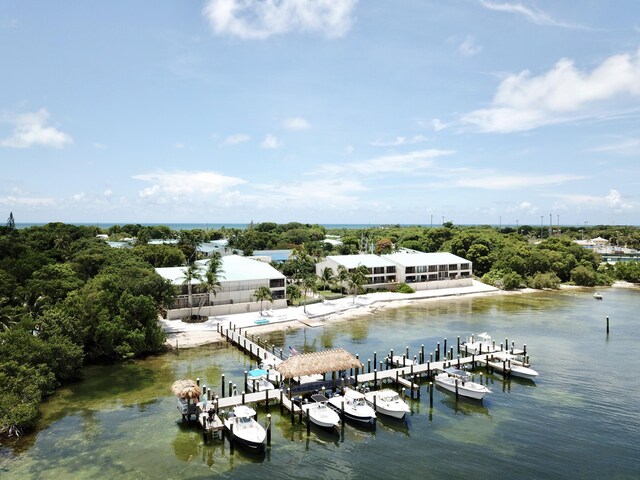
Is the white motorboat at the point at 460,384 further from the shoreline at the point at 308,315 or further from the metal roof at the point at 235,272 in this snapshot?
the metal roof at the point at 235,272

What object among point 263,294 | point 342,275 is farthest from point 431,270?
point 263,294

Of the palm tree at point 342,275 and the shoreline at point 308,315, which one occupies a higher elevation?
the palm tree at point 342,275

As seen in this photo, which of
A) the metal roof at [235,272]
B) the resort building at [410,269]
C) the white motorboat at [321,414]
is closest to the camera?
the white motorboat at [321,414]

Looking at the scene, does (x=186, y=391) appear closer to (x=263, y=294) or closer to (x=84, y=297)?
(x=84, y=297)

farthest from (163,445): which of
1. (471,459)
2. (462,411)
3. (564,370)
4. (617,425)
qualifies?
(564,370)

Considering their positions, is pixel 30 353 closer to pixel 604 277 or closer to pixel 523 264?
pixel 523 264

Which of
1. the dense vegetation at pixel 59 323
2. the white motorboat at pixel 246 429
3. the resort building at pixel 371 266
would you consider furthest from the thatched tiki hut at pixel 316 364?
the resort building at pixel 371 266

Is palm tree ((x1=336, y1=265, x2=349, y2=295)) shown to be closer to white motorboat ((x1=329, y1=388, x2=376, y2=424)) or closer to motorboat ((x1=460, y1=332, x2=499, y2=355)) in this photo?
motorboat ((x1=460, y1=332, x2=499, y2=355))
